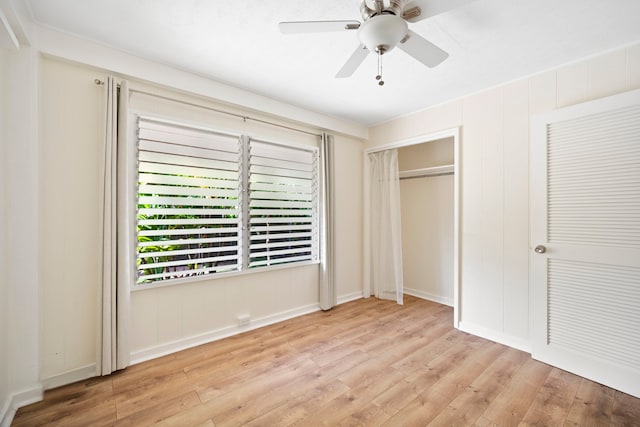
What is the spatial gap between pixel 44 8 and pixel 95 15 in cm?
27

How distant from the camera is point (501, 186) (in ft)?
8.39

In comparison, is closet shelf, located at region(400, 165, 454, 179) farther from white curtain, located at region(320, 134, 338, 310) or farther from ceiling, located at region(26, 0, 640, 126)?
white curtain, located at region(320, 134, 338, 310)

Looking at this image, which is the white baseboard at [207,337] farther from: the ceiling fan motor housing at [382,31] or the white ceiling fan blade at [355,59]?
the ceiling fan motor housing at [382,31]

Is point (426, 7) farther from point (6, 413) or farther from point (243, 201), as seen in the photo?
point (6, 413)

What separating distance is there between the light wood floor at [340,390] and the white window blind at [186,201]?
808mm

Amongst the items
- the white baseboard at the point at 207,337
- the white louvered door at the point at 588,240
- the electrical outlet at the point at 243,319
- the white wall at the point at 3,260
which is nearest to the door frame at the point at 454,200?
the white louvered door at the point at 588,240

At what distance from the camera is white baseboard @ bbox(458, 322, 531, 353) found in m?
2.41

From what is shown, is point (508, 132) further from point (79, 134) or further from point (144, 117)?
point (79, 134)

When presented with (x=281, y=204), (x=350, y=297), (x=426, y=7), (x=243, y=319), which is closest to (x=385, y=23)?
(x=426, y=7)

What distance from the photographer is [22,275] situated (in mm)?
1698

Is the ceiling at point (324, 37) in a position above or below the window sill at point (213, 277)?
above

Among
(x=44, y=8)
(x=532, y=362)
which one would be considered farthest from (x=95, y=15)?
(x=532, y=362)

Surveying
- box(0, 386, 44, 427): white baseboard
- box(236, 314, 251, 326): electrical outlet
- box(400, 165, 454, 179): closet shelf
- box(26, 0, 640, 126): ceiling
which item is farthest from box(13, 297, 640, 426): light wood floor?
box(26, 0, 640, 126): ceiling

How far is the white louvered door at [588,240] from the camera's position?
1875mm
